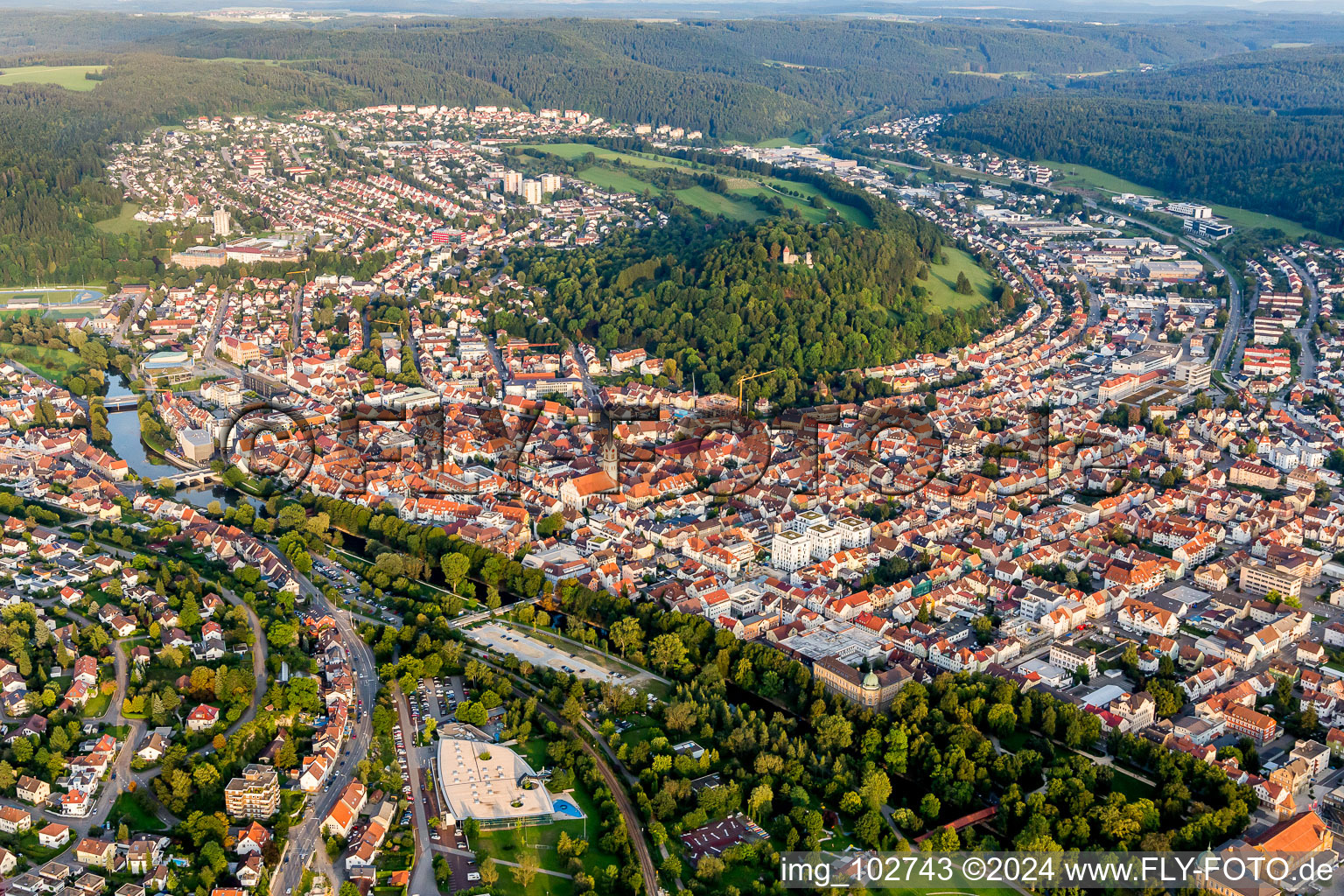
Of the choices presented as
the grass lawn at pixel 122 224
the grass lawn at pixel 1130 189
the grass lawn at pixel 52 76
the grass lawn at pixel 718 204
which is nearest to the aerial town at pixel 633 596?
the grass lawn at pixel 122 224

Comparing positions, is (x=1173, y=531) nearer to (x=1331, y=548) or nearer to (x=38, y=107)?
(x=1331, y=548)

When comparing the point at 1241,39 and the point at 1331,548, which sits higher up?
the point at 1241,39

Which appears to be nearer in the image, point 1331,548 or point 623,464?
point 1331,548

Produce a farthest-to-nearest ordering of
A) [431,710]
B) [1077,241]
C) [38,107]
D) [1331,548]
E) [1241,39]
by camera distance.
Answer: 1. [1241,39]
2. [38,107]
3. [1077,241]
4. [1331,548]
5. [431,710]

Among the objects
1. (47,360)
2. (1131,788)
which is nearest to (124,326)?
(47,360)

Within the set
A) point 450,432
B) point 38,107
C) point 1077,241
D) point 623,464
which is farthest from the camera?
point 38,107

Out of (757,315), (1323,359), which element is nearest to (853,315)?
(757,315)

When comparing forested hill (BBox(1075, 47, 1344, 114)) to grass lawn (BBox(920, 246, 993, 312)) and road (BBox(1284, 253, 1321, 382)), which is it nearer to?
road (BBox(1284, 253, 1321, 382))

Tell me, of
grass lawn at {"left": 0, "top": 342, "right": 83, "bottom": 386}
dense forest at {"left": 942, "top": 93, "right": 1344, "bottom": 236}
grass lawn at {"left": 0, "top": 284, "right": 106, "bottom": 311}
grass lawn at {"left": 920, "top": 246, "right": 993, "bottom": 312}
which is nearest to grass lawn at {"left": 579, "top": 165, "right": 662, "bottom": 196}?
grass lawn at {"left": 920, "top": 246, "right": 993, "bottom": 312}
